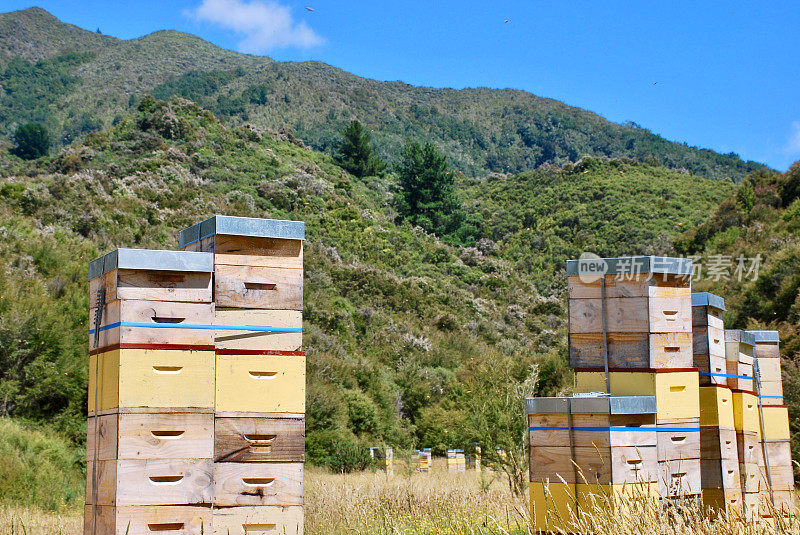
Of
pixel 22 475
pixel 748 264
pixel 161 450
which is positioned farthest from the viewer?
pixel 748 264

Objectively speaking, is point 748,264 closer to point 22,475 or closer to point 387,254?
point 387,254

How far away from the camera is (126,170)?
123 ft

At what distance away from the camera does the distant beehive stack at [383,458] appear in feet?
59.6

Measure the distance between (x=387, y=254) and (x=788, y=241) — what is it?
1871 cm

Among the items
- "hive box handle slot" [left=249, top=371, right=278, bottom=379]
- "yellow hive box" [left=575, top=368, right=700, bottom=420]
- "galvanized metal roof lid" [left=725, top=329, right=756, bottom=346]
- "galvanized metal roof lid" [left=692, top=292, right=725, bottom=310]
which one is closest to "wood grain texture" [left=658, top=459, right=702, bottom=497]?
"yellow hive box" [left=575, top=368, right=700, bottom=420]

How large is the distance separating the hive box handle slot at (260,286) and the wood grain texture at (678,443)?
356cm

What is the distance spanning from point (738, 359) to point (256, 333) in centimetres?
614

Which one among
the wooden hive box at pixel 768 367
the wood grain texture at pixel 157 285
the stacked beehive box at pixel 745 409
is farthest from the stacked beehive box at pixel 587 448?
the wooden hive box at pixel 768 367

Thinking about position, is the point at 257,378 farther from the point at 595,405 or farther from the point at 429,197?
the point at 429,197

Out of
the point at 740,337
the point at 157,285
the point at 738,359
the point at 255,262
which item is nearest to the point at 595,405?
the point at 255,262

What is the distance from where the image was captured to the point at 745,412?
30.6 feet

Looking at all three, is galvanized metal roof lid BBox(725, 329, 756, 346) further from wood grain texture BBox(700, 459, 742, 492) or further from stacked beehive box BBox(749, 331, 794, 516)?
wood grain texture BBox(700, 459, 742, 492)

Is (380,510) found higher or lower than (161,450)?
lower

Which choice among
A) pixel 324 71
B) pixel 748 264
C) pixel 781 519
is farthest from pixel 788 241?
pixel 324 71
